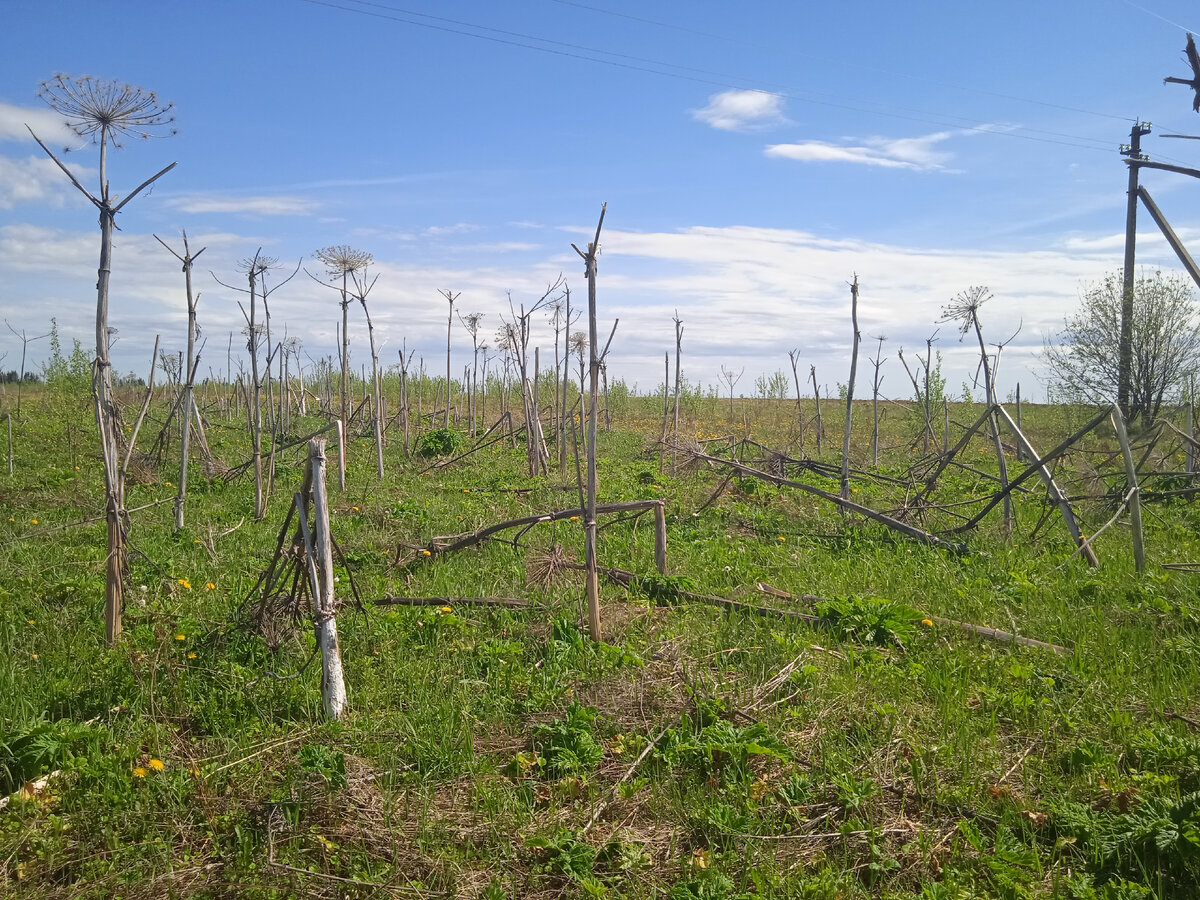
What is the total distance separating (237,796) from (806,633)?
11.1ft

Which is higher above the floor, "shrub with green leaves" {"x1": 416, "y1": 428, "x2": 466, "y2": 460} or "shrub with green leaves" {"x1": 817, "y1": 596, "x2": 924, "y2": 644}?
"shrub with green leaves" {"x1": 416, "y1": 428, "x2": 466, "y2": 460}

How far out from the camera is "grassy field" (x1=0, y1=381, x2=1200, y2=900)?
278 centimetres

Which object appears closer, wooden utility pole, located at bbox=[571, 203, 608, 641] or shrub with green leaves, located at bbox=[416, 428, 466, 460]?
wooden utility pole, located at bbox=[571, 203, 608, 641]

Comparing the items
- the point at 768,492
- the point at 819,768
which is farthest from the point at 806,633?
the point at 768,492

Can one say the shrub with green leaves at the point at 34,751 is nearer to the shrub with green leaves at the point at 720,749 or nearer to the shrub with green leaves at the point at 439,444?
the shrub with green leaves at the point at 720,749

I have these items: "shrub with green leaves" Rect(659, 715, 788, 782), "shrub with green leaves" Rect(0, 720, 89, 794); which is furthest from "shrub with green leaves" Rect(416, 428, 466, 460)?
"shrub with green leaves" Rect(659, 715, 788, 782)

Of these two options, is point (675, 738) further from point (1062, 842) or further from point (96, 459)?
point (96, 459)

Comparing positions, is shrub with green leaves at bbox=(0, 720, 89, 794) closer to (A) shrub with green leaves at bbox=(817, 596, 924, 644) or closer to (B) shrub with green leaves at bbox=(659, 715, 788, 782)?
(B) shrub with green leaves at bbox=(659, 715, 788, 782)

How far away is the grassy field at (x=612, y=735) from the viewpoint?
109 inches

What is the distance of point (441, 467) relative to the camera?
1282 centimetres

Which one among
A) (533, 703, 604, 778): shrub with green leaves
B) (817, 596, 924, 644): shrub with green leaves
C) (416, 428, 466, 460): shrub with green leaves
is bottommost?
(533, 703, 604, 778): shrub with green leaves

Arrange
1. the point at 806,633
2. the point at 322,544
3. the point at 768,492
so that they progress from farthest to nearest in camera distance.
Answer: the point at 768,492 < the point at 806,633 < the point at 322,544

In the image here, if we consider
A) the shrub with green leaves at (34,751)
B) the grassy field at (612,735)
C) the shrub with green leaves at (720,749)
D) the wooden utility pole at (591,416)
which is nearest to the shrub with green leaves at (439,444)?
the grassy field at (612,735)

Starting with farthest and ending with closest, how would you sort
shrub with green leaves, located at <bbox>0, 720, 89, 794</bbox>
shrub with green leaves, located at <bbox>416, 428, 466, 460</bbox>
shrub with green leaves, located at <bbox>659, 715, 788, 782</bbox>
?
shrub with green leaves, located at <bbox>416, 428, 466, 460</bbox> → shrub with green leaves, located at <bbox>659, 715, 788, 782</bbox> → shrub with green leaves, located at <bbox>0, 720, 89, 794</bbox>
